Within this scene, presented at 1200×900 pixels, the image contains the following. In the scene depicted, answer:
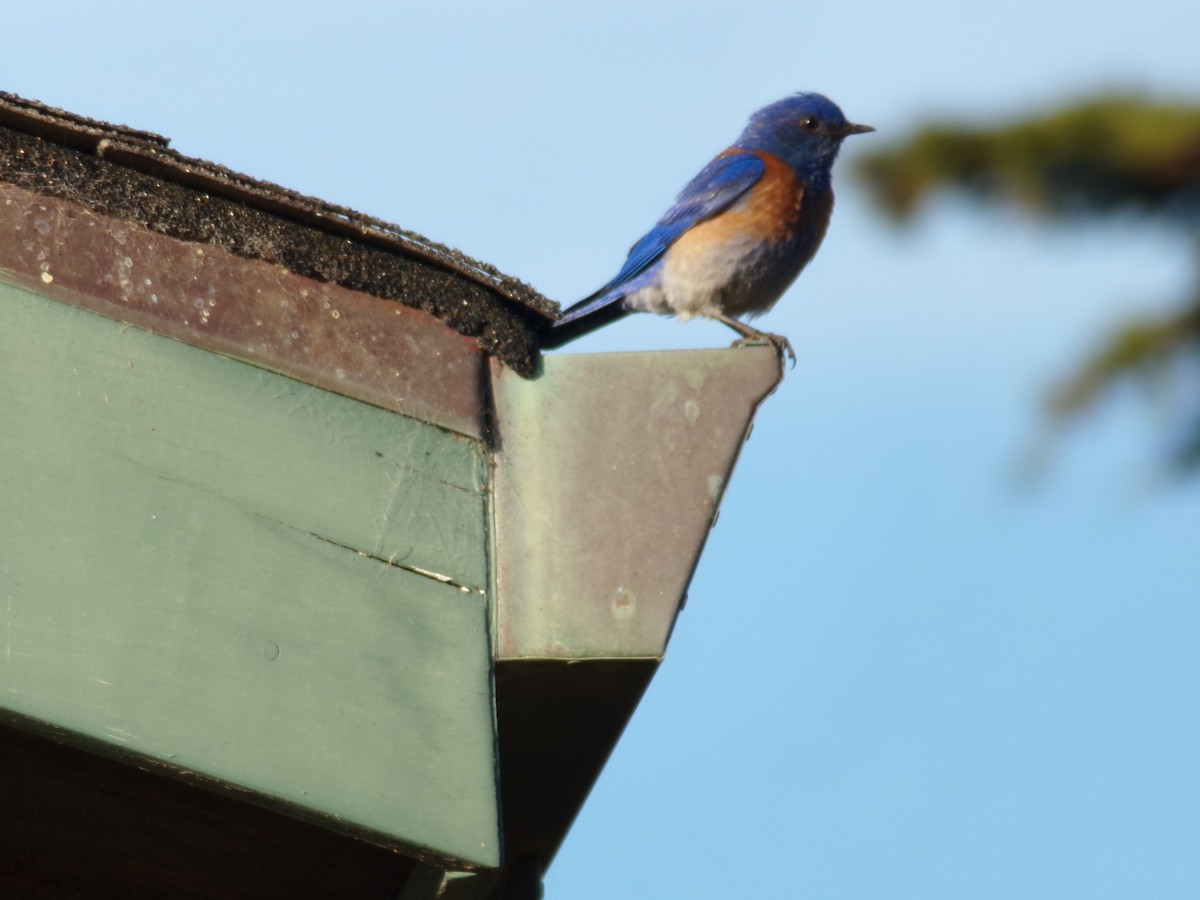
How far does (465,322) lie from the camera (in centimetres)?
284

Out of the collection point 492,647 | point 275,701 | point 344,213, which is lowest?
point 275,701

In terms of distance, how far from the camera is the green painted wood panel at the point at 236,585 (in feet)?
7.11

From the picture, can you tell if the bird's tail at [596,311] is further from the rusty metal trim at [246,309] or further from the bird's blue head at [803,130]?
the rusty metal trim at [246,309]

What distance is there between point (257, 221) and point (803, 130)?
3.86 metres

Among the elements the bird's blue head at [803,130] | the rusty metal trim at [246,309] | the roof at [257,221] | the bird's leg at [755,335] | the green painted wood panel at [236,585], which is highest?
the bird's blue head at [803,130]

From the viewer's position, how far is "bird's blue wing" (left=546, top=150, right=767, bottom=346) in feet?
18.1

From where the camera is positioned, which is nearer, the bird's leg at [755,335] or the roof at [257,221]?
the roof at [257,221]

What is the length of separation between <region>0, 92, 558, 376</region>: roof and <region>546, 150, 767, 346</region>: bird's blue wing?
2.47m

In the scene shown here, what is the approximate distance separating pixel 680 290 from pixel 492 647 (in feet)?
9.96

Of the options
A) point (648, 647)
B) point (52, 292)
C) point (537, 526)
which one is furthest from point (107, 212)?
point (648, 647)

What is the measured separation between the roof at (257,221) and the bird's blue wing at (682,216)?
2.47m

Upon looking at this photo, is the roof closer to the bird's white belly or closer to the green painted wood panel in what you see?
the green painted wood panel

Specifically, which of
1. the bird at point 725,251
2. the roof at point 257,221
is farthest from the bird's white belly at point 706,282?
the roof at point 257,221

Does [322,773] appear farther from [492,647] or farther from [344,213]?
[344,213]
